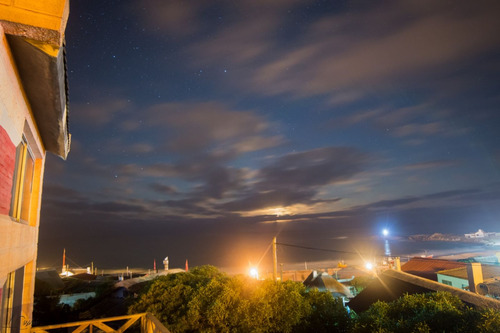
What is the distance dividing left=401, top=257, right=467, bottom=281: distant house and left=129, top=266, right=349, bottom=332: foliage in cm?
2689

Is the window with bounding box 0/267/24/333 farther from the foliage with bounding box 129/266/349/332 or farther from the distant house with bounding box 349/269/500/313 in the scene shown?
the distant house with bounding box 349/269/500/313

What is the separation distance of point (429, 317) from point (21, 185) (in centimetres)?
1111

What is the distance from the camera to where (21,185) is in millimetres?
7414

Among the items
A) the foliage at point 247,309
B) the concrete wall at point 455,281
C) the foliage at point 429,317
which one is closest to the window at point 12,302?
the foliage at point 247,309

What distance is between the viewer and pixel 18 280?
26.5 ft

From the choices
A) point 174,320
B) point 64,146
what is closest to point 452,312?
point 174,320

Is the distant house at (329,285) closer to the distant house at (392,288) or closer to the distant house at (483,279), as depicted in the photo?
the distant house at (392,288)

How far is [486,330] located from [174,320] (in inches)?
438

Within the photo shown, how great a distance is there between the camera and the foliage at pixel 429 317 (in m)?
7.42

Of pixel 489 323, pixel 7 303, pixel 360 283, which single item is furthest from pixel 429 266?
pixel 7 303

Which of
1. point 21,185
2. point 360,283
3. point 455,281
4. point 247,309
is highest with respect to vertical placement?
point 21,185

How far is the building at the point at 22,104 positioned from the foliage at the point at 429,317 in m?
8.84

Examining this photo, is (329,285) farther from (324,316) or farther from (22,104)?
(22,104)

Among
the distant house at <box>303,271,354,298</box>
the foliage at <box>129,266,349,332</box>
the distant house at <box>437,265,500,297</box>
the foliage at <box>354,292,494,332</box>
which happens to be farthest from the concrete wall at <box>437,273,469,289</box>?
the foliage at <box>354,292,494,332</box>
